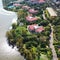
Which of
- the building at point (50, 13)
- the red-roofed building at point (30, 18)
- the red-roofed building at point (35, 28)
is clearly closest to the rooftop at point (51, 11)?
the building at point (50, 13)

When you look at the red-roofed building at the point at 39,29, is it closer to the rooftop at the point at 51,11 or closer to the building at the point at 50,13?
the building at the point at 50,13

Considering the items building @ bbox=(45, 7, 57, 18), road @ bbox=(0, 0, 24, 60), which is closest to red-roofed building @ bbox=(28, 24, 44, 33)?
road @ bbox=(0, 0, 24, 60)

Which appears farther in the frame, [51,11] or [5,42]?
[51,11]

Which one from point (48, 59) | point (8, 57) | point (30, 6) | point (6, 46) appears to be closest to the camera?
point (48, 59)

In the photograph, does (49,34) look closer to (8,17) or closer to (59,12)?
(59,12)

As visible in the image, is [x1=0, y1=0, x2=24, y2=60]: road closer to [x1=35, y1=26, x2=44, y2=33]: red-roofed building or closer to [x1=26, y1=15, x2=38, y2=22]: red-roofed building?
[x1=26, y1=15, x2=38, y2=22]: red-roofed building

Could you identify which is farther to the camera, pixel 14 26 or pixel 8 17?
pixel 8 17

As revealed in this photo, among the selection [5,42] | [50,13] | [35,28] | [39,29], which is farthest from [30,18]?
[5,42]

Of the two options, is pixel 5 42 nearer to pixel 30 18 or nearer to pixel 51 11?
pixel 30 18

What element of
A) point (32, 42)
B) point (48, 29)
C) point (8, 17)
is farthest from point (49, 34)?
point (8, 17)
